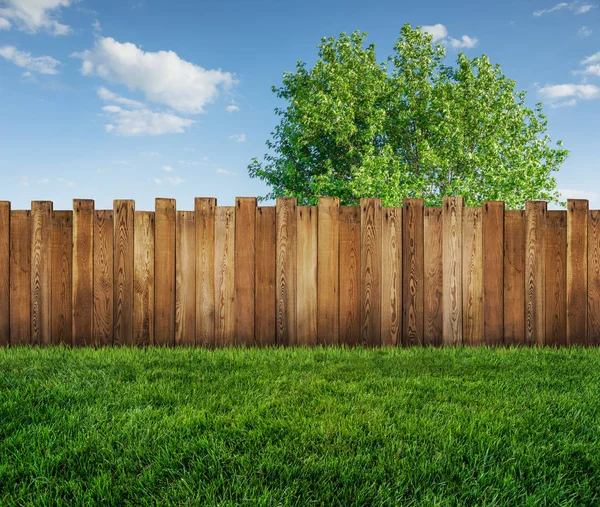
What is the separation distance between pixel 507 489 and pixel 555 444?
71cm

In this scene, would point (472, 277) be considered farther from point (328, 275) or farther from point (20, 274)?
→ point (20, 274)

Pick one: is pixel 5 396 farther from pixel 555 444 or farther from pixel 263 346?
pixel 555 444

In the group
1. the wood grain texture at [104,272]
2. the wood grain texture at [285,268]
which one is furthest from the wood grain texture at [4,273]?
the wood grain texture at [285,268]

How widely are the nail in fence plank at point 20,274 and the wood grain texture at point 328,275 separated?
342 cm

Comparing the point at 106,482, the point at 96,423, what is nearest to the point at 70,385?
the point at 96,423

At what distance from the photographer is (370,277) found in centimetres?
555

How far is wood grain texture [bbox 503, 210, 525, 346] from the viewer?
5.75 m

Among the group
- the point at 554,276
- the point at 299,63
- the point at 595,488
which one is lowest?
the point at 595,488

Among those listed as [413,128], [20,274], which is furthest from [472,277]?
[413,128]

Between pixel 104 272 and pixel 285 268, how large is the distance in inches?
82.9

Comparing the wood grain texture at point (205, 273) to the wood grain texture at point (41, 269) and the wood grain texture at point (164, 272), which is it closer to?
the wood grain texture at point (164, 272)

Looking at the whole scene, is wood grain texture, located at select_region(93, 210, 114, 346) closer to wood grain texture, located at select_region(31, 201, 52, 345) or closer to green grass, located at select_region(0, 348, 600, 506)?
wood grain texture, located at select_region(31, 201, 52, 345)

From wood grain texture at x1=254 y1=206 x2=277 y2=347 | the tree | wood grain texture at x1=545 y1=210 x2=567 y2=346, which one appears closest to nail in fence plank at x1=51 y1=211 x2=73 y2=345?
wood grain texture at x1=254 y1=206 x2=277 y2=347

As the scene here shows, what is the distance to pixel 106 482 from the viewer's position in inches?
95.0
